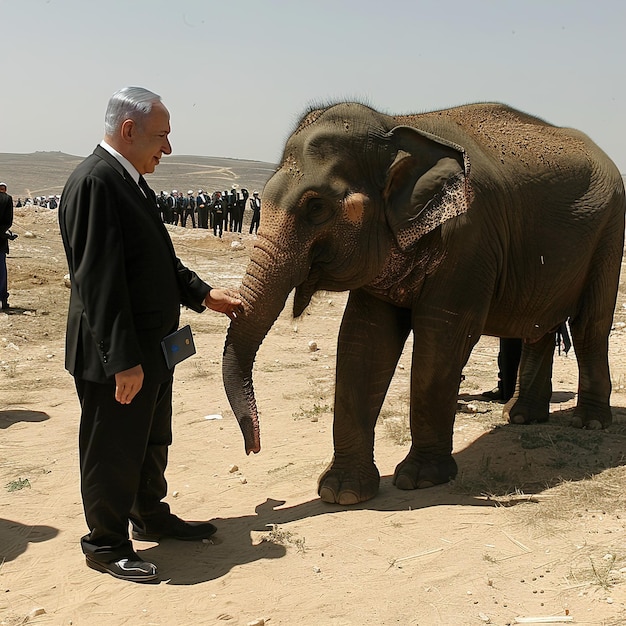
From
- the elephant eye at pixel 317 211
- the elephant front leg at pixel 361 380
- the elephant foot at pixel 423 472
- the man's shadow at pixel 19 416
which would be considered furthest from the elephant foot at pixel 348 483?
the man's shadow at pixel 19 416

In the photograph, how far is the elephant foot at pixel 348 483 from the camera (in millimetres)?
5660

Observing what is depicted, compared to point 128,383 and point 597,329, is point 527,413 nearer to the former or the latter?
point 597,329

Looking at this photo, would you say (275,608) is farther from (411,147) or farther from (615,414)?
(615,414)

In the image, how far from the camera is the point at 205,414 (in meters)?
8.38

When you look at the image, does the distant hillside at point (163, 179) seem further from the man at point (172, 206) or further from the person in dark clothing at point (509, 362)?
the person in dark clothing at point (509, 362)

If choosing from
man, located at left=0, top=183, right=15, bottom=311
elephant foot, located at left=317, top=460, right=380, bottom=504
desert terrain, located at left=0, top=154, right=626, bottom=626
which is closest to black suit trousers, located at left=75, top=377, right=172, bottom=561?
desert terrain, located at left=0, top=154, right=626, bottom=626

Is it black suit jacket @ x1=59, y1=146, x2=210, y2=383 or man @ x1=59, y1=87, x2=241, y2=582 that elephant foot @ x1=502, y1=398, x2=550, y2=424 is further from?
black suit jacket @ x1=59, y1=146, x2=210, y2=383

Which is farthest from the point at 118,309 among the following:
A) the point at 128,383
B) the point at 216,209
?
the point at 216,209

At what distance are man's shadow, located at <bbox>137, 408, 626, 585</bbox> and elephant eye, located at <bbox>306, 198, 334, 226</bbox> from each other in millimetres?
1860

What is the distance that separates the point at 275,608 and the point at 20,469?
3.25 meters

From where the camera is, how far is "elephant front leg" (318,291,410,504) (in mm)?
5840

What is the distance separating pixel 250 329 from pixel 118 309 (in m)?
1.11

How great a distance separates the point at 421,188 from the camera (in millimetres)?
5453

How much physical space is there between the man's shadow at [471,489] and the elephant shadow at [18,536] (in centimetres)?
75
